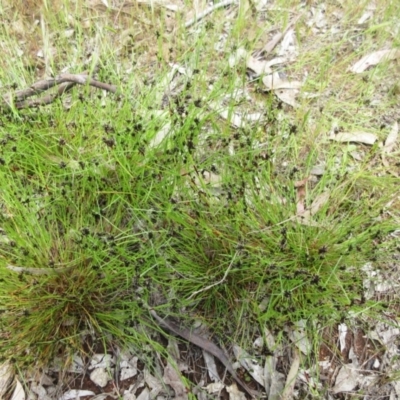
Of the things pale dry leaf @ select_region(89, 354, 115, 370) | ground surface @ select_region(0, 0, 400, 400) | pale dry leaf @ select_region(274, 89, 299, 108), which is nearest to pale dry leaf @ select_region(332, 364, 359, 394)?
ground surface @ select_region(0, 0, 400, 400)

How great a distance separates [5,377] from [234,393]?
101 cm

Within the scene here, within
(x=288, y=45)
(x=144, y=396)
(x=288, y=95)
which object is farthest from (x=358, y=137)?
(x=144, y=396)

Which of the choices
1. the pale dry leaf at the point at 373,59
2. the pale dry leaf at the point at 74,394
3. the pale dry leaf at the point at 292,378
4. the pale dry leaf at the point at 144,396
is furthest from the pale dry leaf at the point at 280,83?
the pale dry leaf at the point at 74,394

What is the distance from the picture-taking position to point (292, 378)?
1.91m

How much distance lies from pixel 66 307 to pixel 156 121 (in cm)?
95

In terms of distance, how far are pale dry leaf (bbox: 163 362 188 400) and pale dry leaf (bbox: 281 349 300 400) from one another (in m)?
0.43

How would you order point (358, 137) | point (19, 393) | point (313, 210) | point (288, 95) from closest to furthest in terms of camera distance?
point (19, 393) < point (313, 210) < point (358, 137) < point (288, 95)

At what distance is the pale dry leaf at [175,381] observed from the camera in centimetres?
189

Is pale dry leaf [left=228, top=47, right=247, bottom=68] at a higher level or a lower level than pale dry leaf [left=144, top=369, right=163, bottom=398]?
higher

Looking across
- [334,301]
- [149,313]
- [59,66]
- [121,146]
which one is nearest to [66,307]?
[149,313]

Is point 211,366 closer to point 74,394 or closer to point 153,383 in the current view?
point 153,383

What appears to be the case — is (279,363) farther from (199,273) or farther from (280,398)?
(199,273)

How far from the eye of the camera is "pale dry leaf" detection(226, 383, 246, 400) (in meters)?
1.91

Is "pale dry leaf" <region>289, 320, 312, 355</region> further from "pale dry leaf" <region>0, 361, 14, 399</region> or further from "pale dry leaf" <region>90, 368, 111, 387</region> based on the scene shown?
"pale dry leaf" <region>0, 361, 14, 399</region>
